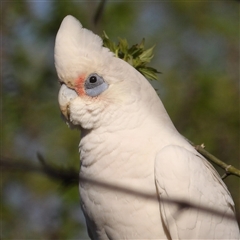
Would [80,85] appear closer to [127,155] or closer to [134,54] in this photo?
[134,54]

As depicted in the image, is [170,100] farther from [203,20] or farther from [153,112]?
[153,112]

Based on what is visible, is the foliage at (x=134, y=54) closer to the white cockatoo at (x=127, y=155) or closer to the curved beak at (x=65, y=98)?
the white cockatoo at (x=127, y=155)

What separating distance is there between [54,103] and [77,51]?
3.53 m

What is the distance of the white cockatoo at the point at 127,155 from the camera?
9.53 feet

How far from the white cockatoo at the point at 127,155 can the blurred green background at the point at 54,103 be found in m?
2.69

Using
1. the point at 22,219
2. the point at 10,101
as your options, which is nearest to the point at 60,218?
the point at 22,219

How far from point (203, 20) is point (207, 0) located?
0.26 meters

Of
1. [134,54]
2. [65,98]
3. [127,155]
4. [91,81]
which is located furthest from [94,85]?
[127,155]

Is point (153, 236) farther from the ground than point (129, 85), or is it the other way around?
point (129, 85)

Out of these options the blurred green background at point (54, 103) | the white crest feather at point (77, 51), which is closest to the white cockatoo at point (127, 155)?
the white crest feather at point (77, 51)

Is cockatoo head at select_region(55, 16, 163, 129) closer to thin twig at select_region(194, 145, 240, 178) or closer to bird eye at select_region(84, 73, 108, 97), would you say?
bird eye at select_region(84, 73, 108, 97)

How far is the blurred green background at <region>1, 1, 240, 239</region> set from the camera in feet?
20.6

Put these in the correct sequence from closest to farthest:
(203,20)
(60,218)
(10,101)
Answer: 1. (60,218)
2. (10,101)
3. (203,20)

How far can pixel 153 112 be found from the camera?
10.2ft
